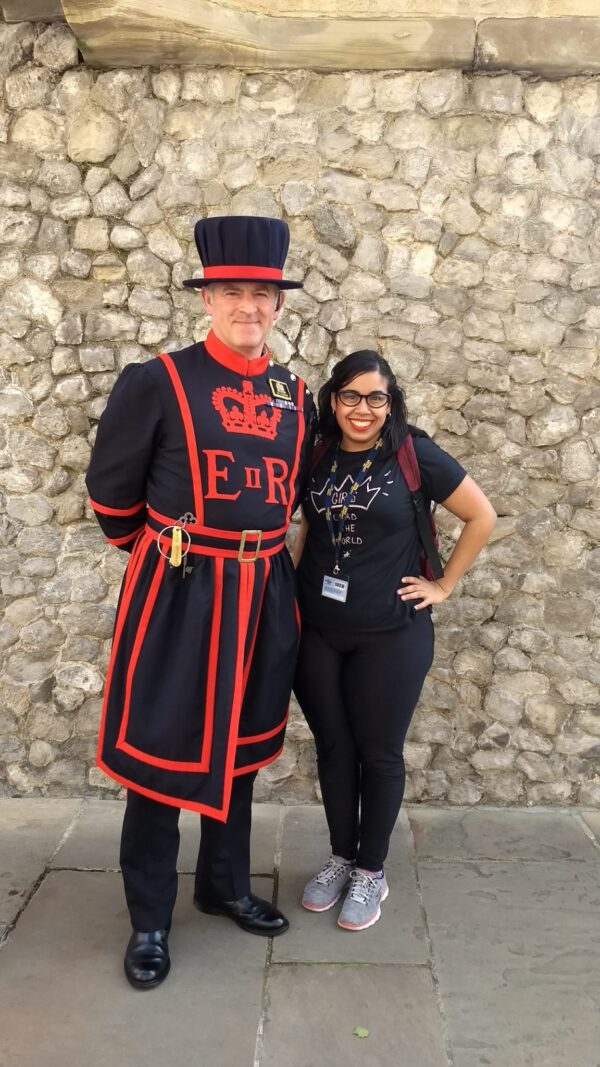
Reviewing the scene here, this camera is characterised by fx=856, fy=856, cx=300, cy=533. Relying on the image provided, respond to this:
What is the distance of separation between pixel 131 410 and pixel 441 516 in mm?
1346

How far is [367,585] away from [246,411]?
0.55 metres

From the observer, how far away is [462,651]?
3.08 meters

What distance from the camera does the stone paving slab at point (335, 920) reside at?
2.28 meters

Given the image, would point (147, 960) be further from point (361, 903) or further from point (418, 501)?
point (418, 501)

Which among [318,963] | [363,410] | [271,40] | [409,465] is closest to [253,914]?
[318,963]

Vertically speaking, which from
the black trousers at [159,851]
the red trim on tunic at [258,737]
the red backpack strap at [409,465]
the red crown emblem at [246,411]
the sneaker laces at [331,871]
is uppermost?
the red crown emblem at [246,411]

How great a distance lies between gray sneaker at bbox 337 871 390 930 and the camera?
2.38m

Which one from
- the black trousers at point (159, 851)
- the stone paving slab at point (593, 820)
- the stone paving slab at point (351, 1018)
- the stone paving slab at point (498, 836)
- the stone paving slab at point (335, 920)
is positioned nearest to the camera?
the stone paving slab at point (351, 1018)

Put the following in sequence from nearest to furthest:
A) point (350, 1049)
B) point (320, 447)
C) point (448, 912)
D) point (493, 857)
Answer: point (350, 1049) → point (320, 447) → point (448, 912) → point (493, 857)

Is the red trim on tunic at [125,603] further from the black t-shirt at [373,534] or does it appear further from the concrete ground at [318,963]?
the concrete ground at [318,963]

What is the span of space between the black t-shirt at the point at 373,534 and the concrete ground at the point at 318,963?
35.1 inches

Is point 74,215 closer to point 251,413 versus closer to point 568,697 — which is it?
point 251,413

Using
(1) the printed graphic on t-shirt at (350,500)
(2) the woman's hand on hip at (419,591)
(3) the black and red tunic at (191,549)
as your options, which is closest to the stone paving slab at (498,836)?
(2) the woman's hand on hip at (419,591)

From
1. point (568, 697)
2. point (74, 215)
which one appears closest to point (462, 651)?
point (568, 697)
